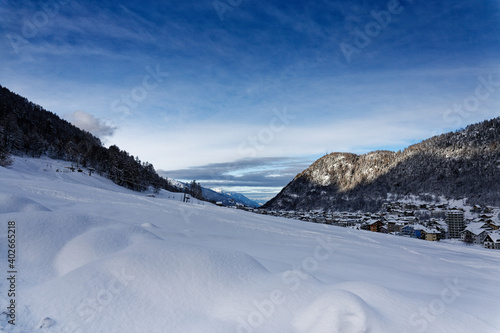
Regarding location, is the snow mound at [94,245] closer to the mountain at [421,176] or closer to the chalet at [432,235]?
the chalet at [432,235]

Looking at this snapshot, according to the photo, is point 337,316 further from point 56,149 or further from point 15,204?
point 56,149

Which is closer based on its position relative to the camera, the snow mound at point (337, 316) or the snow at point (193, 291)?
the snow mound at point (337, 316)

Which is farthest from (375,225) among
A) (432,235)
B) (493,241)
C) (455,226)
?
(493,241)

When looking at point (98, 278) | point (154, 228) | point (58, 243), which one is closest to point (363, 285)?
point (98, 278)

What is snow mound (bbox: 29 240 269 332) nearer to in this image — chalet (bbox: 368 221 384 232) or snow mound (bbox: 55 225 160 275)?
snow mound (bbox: 55 225 160 275)

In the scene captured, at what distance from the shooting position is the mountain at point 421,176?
353ft

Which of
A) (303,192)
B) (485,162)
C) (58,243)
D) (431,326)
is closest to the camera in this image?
(431,326)

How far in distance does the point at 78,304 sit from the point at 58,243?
12.8 feet

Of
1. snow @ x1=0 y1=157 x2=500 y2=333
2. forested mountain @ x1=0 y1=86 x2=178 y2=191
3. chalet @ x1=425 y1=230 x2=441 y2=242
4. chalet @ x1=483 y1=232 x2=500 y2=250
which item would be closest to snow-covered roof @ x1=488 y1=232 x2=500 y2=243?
chalet @ x1=483 y1=232 x2=500 y2=250

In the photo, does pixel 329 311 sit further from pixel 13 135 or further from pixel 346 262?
pixel 13 135

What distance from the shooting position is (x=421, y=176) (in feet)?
431

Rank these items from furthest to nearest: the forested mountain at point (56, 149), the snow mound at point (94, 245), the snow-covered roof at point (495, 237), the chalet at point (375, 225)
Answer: the forested mountain at point (56, 149) < the chalet at point (375, 225) < the snow-covered roof at point (495, 237) < the snow mound at point (94, 245)

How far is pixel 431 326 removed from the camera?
16.0 feet

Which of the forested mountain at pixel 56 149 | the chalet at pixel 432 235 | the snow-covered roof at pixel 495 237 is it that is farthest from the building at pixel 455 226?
the forested mountain at pixel 56 149
